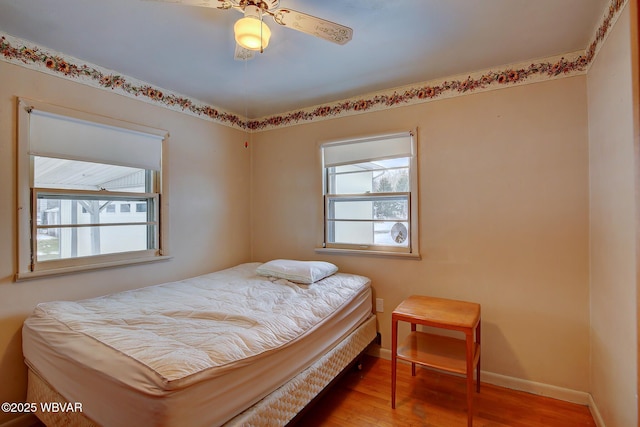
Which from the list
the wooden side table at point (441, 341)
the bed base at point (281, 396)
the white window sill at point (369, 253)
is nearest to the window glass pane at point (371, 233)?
the white window sill at point (369, 253)

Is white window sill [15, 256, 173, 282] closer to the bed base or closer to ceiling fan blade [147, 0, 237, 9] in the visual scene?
the bed base

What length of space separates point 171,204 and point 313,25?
2006mm

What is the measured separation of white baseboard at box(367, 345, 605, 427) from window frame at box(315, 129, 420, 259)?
1069mm

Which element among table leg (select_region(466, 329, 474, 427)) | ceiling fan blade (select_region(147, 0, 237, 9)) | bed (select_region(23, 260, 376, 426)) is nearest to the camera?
bed (select_region(23, 260, 376, 426))

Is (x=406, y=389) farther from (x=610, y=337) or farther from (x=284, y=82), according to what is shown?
(x=284, y=82)

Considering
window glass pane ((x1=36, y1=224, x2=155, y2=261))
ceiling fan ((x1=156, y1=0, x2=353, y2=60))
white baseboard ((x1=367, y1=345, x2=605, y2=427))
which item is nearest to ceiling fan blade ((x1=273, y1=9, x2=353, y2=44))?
ceiling fan ((x1=156, y1=0, x2=353, y2=60))

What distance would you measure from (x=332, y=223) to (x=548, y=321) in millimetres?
1913

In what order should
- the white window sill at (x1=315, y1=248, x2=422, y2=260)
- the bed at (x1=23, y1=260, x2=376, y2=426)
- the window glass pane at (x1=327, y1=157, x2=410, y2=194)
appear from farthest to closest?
the window glass pane at (x1=327, y1=157, x2=410, y2=194) < the white window sill at (x1=315, y1=248, x2=422, y2=260) < the bed at (x1=23, y1=260, x2=376, y2=426)

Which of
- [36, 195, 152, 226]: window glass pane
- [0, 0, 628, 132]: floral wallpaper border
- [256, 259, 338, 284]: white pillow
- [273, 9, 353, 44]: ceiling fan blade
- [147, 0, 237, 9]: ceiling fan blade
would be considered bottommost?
[256, 259, 338, 284]: white pillow

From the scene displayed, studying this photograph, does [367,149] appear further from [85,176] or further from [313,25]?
[85,176]

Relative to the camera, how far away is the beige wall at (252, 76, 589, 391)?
6.59 ft

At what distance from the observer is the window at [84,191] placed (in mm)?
1872

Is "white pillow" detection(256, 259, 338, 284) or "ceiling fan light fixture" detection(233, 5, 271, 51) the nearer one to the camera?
"ceiling fan light fixture" detection(233, 5, 271, 51)

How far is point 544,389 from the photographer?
2.08 m
